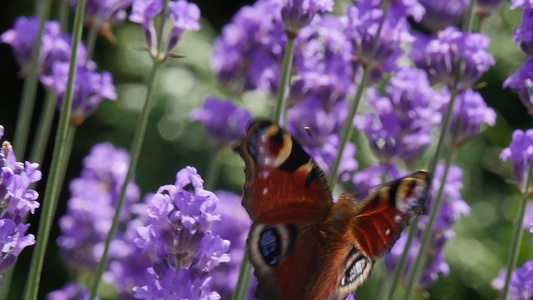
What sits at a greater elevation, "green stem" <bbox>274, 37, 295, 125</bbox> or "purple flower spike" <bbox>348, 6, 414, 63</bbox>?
"purple flower spike" <bbox>348, 6, 414, 63</bbox>

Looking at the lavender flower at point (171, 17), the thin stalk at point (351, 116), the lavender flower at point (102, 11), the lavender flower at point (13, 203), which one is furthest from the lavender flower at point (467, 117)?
the lavender flower at point (13, 203)

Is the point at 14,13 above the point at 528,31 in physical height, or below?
below

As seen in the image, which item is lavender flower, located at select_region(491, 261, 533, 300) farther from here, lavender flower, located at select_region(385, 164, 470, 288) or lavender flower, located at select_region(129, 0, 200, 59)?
lavender flower, located at select_region(129, 0, 200, 59)

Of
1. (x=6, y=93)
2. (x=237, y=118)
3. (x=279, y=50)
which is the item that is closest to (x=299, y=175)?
(x=279, y=50)

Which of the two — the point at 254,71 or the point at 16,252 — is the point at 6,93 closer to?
the point at 254,71

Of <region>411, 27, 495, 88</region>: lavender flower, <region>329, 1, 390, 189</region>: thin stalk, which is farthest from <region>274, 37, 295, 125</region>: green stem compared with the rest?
<region>411, 27, 495, 88</region>: lavender flower

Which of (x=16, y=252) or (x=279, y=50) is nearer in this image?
(x=16, y=252)

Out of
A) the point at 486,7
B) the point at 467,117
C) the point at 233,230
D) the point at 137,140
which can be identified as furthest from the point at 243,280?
the point at 486,7

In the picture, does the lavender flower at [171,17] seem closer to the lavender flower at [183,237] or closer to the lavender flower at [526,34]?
the lavender flower at [183,237]
